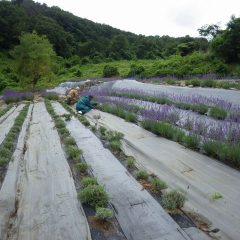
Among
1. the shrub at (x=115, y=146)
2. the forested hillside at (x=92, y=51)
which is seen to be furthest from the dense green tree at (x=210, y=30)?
the shrub at (x=115, y=146)

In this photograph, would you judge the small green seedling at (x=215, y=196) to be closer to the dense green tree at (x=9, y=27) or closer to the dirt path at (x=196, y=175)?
the dirt path at (x=196, y=175)

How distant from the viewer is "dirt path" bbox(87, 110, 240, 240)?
355cm

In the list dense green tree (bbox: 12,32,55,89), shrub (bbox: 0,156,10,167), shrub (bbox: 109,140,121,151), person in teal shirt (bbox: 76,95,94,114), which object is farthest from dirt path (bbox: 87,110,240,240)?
dense green tree (bbox: 12,32,55,89)

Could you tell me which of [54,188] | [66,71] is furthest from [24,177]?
[66,71]

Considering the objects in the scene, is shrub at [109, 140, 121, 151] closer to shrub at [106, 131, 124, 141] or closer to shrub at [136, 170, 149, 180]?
shrub at [106, 131, 124, 141]

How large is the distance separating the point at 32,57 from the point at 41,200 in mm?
24510

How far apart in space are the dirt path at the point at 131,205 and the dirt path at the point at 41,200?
41 cm

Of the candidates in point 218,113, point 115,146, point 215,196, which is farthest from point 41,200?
point 218,113

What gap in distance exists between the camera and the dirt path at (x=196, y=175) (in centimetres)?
355

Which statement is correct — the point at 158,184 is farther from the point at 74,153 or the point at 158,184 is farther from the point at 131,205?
the point at 74,153

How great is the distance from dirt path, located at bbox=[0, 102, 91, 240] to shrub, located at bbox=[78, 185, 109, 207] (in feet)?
0.35

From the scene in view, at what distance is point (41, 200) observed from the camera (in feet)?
13.9

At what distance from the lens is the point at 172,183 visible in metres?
4.54

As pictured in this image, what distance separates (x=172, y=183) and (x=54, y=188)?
60.2 inches
